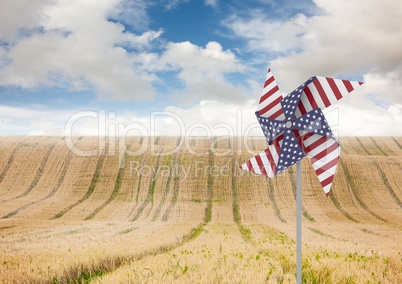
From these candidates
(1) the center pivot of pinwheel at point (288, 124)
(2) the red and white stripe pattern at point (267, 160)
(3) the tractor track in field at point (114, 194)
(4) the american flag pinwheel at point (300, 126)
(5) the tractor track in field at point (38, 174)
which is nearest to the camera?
(4) the american flag pinwheel at point (300, 126)

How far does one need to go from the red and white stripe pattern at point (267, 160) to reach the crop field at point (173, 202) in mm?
5282

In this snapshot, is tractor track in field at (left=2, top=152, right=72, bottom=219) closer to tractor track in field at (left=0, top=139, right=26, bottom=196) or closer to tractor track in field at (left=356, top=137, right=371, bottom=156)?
tractor track in field at (left=0, top=139, right=26, bottom=196)

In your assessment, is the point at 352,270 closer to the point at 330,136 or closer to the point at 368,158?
the point at 330,136

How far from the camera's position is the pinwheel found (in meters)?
8.24

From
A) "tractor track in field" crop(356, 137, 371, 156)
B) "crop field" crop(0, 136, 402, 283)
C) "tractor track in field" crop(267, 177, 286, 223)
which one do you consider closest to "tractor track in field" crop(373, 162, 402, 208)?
"crop field" crop(0, 136, 402, 283)

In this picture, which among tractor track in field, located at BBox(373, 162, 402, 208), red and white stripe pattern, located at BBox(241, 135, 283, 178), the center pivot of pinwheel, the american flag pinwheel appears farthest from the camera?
tractor track in field, located at BBox(373, 162, 402, 208)

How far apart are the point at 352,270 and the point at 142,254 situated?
28.8ft

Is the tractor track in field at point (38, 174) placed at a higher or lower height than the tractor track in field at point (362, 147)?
lower

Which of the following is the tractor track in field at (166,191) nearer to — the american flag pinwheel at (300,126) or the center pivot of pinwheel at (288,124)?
the american flag pinwheel at (300,126)

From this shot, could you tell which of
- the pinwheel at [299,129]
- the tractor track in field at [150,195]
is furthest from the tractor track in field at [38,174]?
the pinwheel at [299,129]

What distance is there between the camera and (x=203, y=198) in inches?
1978

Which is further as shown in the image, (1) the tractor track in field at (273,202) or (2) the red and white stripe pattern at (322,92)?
(1) the tractor track in field at (273,202)

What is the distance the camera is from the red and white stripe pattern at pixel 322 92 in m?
8.13

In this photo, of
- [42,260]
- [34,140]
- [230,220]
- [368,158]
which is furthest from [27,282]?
[34,140]
